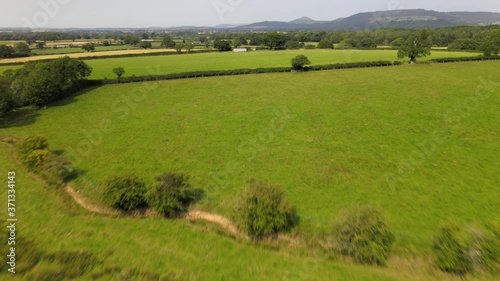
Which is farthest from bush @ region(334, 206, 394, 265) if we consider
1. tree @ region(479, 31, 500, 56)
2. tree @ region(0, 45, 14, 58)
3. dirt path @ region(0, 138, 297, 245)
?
tree @ region(0, 45, 14, 58)

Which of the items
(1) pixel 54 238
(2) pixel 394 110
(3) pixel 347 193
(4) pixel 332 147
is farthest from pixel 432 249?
(2) pixel 394 110

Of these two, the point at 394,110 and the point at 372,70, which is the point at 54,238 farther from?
the point at 372,70

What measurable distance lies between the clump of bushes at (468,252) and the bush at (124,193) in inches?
701

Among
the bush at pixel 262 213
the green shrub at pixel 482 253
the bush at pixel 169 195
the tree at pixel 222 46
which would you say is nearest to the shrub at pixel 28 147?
the bush at pixel 169 195

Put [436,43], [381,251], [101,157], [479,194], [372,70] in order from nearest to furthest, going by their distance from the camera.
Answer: [381,251], [479,194], [101,157], [372,70], [436,43]

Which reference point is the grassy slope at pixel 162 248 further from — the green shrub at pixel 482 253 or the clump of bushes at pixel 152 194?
the green shrub at pixel 482 253

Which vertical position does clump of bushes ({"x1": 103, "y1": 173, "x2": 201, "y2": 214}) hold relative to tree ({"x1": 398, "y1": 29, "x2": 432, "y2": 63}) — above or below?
below

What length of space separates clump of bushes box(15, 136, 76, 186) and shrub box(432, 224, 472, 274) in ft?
86.4

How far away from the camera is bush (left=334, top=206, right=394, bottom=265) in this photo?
1419cm

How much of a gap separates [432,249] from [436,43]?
12787cm

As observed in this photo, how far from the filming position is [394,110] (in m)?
36.2

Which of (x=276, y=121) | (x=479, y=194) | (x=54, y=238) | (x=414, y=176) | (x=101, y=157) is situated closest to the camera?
(x=54, y=238)

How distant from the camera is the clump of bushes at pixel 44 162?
2313 centimetres

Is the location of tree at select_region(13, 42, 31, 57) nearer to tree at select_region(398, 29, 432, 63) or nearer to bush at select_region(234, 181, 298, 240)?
bush at select_region(234, 181, 298, 240)
